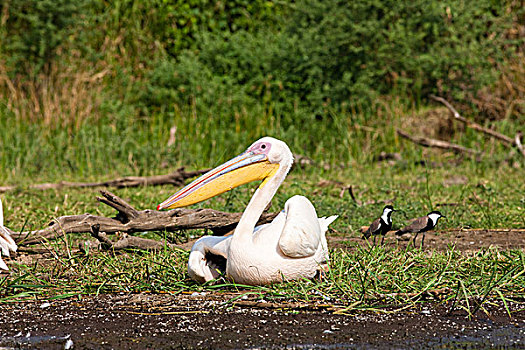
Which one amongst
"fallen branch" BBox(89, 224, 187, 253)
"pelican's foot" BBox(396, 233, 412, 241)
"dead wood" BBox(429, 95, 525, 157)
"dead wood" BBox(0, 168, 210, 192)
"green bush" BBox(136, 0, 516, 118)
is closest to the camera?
"fallen branch" BBox(89, 224, 187, 253)

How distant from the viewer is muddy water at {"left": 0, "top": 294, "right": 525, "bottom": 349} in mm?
3268

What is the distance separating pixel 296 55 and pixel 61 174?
4127 millimetres

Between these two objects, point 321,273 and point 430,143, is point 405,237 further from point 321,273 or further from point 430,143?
point 430,143

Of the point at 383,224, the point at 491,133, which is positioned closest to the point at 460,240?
the point at 383,224

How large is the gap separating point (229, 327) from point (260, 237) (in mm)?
679

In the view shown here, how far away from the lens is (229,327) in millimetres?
3496

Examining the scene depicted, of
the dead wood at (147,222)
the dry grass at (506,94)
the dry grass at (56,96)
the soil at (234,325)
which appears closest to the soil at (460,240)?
the dead wood at (147,222)

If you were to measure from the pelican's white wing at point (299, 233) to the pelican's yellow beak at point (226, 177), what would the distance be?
294 mm

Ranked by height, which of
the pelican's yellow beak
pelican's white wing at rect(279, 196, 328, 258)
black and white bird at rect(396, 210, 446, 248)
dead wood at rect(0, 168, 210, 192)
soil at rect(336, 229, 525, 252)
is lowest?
dead wood at rect(0, 168, 210, 192)

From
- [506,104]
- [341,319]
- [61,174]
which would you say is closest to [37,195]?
[61,174]

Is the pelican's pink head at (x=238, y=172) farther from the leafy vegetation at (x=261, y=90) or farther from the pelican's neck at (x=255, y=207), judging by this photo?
the leafy vegetation at (x=261, y=90)

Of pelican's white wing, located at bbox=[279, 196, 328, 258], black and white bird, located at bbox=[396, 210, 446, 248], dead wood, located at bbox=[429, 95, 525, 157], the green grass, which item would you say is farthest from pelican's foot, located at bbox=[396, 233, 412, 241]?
dead wood, located at bbox=[429, 95, 525, 157]

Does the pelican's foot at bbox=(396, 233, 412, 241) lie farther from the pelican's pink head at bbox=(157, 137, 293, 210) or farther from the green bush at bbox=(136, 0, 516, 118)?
the green bush at bbox=(136, 0, 516, 118)

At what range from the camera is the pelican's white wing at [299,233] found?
387 cm
